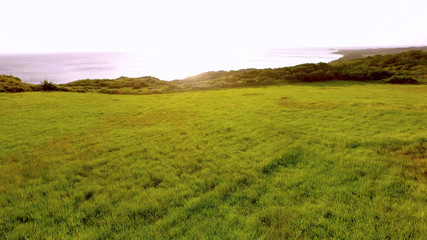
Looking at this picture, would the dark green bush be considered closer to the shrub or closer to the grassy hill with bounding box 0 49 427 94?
the grassy hill with bounding box 0 49 427 94

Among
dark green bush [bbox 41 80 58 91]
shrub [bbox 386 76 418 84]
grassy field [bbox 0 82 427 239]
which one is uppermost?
dark green bush [bbox 41 80 58 91]

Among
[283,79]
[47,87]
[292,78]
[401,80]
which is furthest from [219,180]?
[401,80]

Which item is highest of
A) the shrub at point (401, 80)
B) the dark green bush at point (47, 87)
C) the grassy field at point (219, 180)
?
the dark green bush at point (47, 87)

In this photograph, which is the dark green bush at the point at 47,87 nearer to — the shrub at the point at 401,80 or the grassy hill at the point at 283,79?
the grassy hill at the point at 283,79

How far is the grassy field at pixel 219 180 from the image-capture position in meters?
4.48

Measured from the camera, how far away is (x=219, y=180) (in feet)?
20.7

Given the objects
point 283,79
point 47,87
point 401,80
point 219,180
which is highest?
point 283,79

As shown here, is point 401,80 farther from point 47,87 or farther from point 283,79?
point 47,87

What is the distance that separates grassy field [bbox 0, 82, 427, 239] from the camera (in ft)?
14.7

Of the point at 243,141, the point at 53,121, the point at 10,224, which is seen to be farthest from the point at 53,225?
the point at 53,121

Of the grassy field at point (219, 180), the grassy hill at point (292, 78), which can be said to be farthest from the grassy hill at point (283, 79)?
the grassy field at point (219, 180)

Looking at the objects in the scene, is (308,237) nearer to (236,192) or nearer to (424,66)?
(236,192)

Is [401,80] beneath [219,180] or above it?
above

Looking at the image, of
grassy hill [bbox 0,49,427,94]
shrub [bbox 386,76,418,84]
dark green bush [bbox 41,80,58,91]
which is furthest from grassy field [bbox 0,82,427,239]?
shrub [bbox 386,76,418,84]
